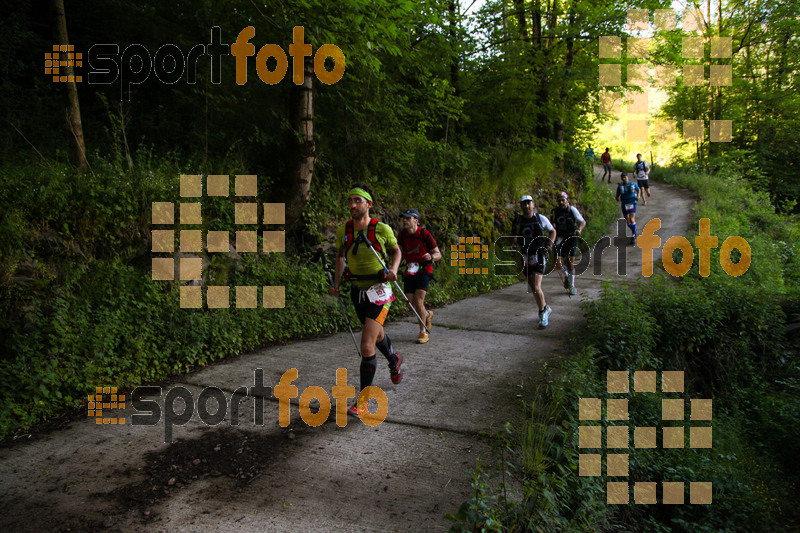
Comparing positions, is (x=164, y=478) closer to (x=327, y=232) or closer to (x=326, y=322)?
(x=326, y=322)

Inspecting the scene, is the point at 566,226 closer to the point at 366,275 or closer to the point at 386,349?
the point at 386,349

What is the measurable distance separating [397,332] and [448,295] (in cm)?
303

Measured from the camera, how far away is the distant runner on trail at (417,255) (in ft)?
23.6

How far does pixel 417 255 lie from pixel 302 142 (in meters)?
3.02

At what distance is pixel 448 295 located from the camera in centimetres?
1099

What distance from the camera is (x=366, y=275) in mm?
5133

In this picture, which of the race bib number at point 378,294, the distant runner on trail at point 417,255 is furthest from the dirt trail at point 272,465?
the distant runner on trail at point 417,255

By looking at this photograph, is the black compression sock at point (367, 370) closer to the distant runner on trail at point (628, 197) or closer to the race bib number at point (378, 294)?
the race bib number at point (378, 294)

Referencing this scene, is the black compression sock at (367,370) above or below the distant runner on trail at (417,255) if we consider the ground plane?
below

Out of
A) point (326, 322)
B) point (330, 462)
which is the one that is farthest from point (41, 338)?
point (326, 322)

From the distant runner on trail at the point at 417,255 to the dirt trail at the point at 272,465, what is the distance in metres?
1.52

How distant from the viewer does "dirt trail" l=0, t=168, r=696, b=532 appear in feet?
11.0

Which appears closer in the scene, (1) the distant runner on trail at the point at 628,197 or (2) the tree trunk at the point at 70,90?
(2) the tree trunk at the point at 70,90

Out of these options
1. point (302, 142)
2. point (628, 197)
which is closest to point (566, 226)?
point (302, 142)
